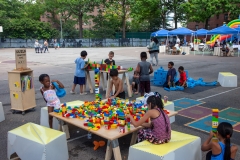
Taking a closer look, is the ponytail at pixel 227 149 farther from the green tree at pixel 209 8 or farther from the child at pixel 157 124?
the green tree at pixel 209 8

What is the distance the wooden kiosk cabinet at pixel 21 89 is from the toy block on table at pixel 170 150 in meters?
4.58

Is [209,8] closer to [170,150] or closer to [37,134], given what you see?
[170,150]

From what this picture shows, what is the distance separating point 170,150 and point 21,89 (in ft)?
16.7

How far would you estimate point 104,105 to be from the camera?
19.7 ft

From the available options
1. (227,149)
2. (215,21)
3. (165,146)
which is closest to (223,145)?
(227,149)

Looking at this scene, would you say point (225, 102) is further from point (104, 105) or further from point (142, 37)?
point (142, 37)

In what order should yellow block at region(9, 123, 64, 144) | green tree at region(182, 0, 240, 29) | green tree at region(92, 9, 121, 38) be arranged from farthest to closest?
green tree at region(92, 9, 121, 38) < green tree at region(182, 0, 240, 29) < yellow block at region(9, 123, 64, 144)

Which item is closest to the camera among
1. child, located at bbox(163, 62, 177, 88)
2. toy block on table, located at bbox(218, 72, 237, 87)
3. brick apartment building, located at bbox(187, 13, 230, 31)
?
child, located at bbox(163, 62, 177, 88)

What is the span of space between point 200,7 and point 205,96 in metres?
36.2

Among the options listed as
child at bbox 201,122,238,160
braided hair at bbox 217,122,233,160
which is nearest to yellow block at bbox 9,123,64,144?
child at bbox 201,122,238,160

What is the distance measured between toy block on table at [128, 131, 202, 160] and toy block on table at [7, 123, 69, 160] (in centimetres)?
119

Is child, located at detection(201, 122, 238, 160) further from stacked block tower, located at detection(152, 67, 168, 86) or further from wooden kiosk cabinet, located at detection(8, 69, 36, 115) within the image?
stacked block tower, located at detection(152, 67, 168, 86)

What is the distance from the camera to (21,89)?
7.46 m

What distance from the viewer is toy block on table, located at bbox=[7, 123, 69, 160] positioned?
4.15 metres
